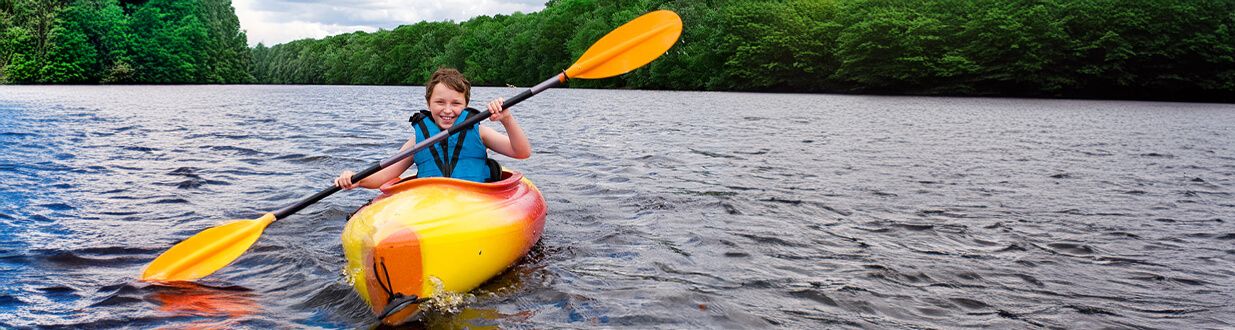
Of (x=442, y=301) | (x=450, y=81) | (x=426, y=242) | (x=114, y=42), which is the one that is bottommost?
(x=442, y=301)

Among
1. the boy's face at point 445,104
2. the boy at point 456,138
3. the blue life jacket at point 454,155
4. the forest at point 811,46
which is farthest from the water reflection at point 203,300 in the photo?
the forest at point 811,46

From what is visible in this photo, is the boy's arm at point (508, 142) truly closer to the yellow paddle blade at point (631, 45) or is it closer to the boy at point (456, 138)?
the boy at point (456, 138)

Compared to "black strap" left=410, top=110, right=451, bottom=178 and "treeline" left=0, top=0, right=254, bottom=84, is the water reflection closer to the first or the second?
"black strap" left=410, top=110, right=451, bottom=178

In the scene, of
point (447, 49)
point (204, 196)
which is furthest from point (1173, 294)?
point (447, 49)

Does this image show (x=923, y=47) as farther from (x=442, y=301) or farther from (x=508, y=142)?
(x=442, y=301)

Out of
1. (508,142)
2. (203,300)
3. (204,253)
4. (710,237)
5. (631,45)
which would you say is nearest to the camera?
(203,300)

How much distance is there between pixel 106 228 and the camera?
21.8 feet

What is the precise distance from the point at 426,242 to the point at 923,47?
176ft

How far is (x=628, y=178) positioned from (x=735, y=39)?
52.2 m

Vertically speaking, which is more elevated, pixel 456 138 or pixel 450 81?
pixel 450 81

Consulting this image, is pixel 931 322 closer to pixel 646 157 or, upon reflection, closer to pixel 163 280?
pixel 163 280

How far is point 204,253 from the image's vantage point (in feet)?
17.1

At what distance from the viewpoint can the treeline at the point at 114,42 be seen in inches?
2228

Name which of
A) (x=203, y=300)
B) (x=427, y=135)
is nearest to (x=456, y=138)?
(x=427, y=135)
